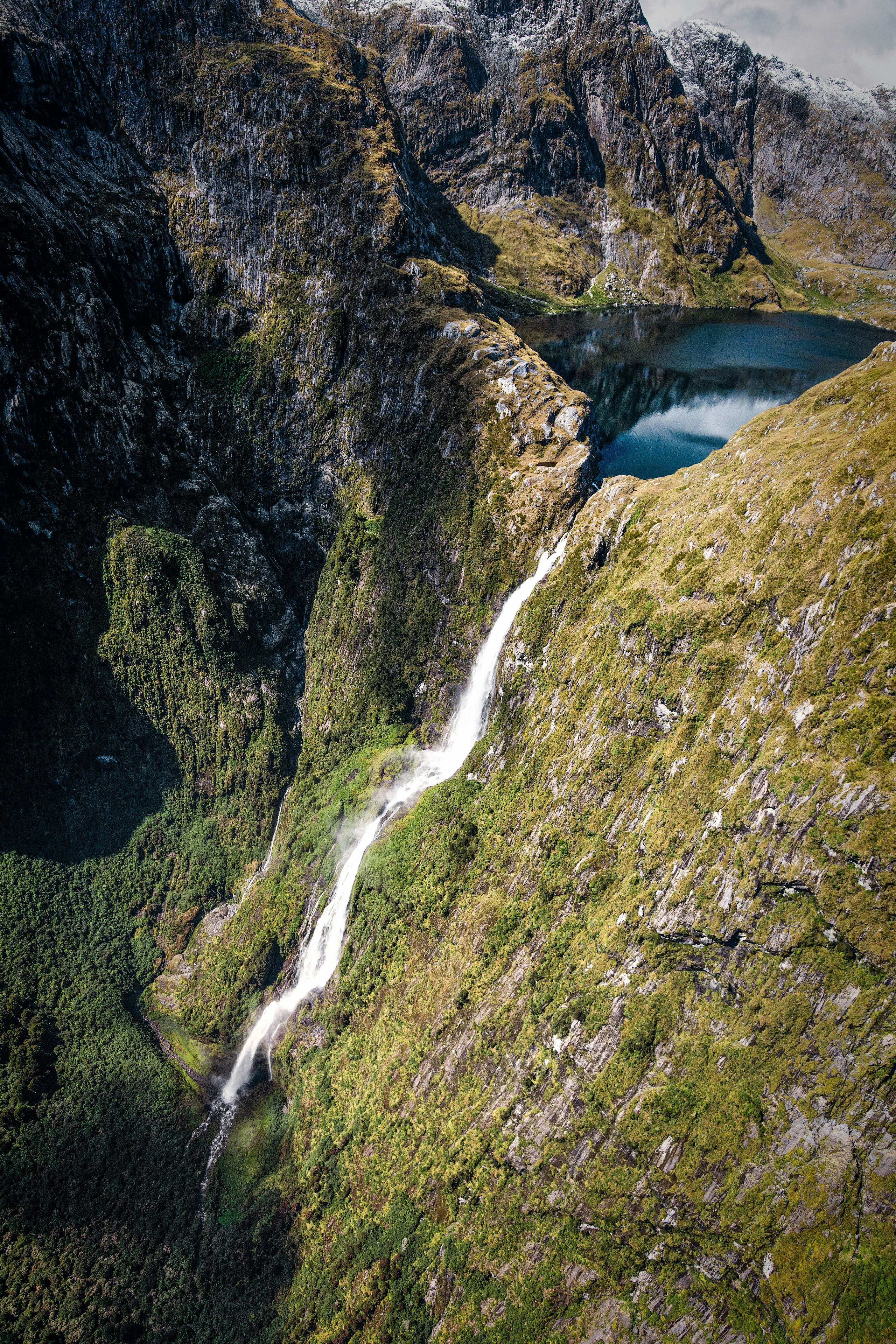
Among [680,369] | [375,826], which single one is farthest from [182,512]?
[680,369]

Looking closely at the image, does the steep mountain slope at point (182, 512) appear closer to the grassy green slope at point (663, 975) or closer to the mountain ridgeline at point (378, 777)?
the mountain ridgeline at point (378, 777)

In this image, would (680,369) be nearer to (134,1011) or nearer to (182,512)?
(182,512)

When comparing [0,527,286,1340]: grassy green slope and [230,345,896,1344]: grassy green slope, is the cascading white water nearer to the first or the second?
[230,345,896,1344]: grassy green slope

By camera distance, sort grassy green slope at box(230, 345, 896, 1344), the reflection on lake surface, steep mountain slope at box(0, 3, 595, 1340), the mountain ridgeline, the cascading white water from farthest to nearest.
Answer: the reflection on lake surface → the cascading white water → steep mountain slope at box(0, 3, 595, 1340) → the mountain ridgeline → grassy green slope at box(230, 345, 896, 1344)

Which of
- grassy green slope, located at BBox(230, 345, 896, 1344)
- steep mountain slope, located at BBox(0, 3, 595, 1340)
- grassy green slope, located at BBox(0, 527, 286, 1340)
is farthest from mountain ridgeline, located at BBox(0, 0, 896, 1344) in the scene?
steep mountain slope, located at BBox(0, 3, 595, 1340)

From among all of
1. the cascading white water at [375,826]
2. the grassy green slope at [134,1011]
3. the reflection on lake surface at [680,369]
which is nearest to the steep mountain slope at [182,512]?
the grassy green slope at [134,1011]

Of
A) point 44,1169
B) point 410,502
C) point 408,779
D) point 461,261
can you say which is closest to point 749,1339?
point 408,779
